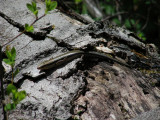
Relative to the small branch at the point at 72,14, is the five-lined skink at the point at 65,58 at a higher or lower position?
lower

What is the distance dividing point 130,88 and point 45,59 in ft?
2.85

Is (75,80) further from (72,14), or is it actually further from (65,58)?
(72,14)

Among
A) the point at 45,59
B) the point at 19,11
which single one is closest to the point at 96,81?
the point at 45,59

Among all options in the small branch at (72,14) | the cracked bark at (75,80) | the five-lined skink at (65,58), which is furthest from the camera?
the small branch at (72,14)

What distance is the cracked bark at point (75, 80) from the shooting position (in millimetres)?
1503

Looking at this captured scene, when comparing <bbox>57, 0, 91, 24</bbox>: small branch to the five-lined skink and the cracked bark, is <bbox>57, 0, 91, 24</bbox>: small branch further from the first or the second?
the five-lined skink

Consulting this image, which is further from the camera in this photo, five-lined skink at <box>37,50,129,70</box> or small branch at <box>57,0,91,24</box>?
small branch at <box>57,0,91,24</box>

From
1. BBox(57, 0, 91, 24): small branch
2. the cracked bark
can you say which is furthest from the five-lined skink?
BBox(57, 0, 91, 24): small branch

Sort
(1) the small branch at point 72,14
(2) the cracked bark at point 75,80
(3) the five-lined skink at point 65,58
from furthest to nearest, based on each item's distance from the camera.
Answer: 1. (1) the small branch at point 72,14
2. (3) the five-lined skink at point 65,58
3. (2) the cracked bark at point 75,80

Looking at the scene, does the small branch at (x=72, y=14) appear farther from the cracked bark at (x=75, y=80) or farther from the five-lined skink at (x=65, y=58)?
the five-lined skink at (x=65, y=58)

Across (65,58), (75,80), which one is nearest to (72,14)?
(65,58)

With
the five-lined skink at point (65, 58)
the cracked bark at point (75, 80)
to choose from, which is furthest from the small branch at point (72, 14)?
the five-lined skink at point (65, 58)

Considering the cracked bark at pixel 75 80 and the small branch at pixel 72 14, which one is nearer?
the cracked bark at pixel 75 80

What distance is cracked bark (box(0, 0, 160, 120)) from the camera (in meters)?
1.50
